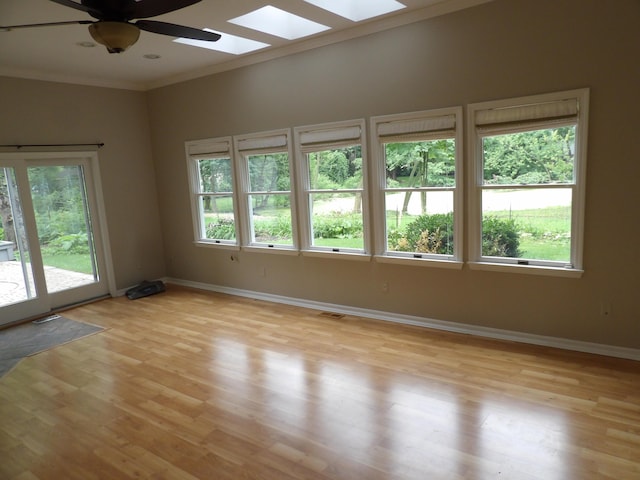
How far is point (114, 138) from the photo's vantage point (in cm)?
584

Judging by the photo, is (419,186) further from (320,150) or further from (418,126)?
(320,150)

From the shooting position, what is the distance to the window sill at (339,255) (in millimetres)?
4474

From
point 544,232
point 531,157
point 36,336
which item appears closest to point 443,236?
point 544,232

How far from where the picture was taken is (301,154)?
15.6 ft

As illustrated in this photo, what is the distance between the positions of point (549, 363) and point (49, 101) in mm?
6033

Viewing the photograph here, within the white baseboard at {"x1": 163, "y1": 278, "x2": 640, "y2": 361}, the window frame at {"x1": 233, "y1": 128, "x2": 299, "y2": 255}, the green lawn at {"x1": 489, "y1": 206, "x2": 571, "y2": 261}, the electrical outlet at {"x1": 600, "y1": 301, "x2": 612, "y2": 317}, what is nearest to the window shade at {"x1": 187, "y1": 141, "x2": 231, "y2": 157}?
the window frame at {"x1": 233, "y1": 128, "x2": 299, "y2": 255}

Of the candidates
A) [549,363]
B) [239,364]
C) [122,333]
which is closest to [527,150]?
[549,363]

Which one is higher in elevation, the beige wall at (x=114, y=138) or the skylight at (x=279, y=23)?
the skylight at (x=279, y=23)

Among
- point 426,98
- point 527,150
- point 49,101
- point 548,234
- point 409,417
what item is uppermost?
point 49,101

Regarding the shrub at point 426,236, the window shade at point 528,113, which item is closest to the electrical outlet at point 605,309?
the shrub at point 426,236

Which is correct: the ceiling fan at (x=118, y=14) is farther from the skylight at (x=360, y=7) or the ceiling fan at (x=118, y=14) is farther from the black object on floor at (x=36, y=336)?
the black object on floor at (x=36, y=336)

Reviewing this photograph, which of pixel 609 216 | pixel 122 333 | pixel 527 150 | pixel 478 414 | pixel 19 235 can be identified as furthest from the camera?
pixel 19 235

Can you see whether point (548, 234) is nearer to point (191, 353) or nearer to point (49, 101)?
point (191, 353)

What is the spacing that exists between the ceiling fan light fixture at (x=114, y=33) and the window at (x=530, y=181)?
8.85 feet
